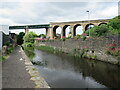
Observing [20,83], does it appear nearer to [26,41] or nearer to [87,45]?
[87,45]

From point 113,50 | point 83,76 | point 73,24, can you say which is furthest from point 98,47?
point 73,24

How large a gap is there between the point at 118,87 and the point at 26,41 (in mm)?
53150

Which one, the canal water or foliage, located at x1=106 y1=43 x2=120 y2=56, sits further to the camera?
foliage, located at x1=106 y1=43 x2=120 y2=56

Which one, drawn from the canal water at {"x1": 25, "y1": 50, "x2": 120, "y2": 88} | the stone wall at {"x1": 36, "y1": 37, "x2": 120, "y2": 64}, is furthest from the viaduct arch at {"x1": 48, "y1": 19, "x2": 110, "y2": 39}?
the canal water at {"x1": 25, "y1": 50, "x2": 120, "y2": 88}

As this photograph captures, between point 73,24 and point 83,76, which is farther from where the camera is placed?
point 73,24

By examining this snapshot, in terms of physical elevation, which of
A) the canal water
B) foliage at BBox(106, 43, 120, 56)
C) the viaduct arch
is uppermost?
the viaduct arch

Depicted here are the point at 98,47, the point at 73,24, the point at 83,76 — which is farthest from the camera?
the point at 73,24

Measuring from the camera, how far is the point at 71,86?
505cm

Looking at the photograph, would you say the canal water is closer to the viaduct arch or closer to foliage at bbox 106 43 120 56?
foliage at bbox 106 43 120 56

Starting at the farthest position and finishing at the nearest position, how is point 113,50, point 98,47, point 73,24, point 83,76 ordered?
point 73,24 < point 98,47 < point 113,50 < point 83,76

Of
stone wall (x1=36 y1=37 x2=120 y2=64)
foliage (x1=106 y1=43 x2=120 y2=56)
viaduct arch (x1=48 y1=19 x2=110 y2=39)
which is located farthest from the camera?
viaduct arch (x1=48 y1=19 x2=110 y2=39)

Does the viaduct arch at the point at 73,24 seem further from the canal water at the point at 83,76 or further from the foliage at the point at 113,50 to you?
the canal water at the point at 83,76

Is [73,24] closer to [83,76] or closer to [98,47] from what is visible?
[98,47]

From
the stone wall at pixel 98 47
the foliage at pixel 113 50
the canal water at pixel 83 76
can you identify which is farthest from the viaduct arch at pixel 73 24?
the canal water at pixel 83 76
